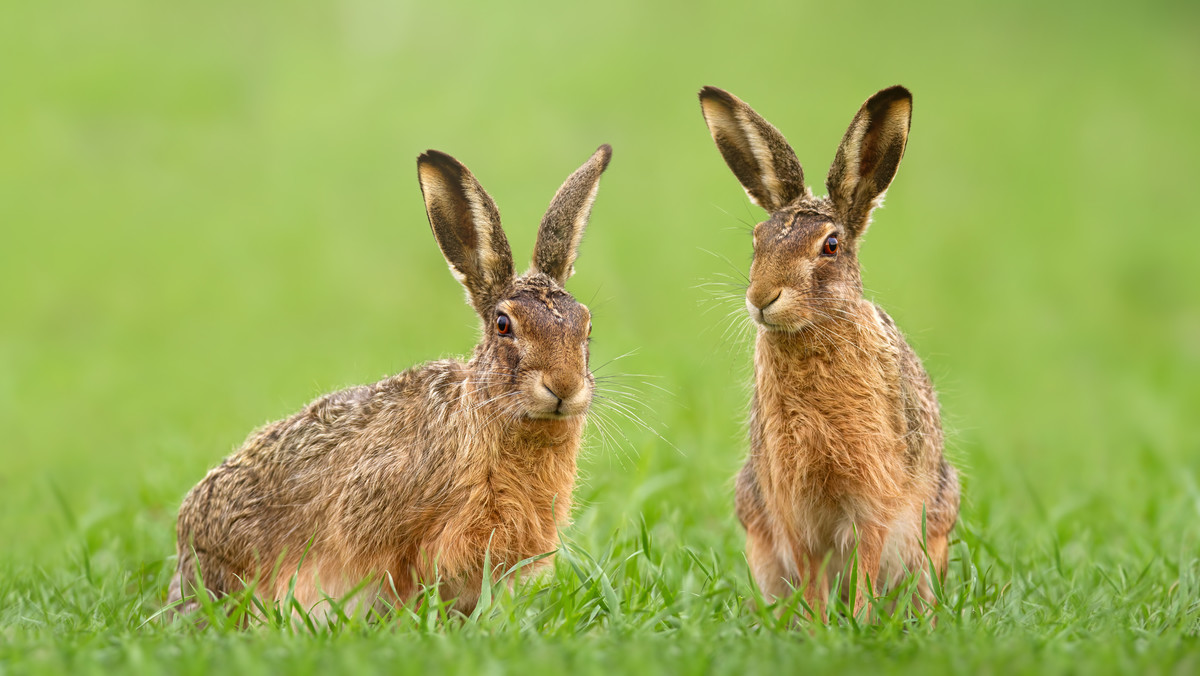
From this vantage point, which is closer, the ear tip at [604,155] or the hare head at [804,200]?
the hare head at [804,200]

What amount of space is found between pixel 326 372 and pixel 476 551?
5412 mm

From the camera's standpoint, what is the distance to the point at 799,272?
15.8 ft

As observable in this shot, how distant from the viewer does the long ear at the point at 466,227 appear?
16.1 ft

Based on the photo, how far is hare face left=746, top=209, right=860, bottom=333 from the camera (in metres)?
4.74

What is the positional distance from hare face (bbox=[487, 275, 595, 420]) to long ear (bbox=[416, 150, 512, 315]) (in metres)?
0.14

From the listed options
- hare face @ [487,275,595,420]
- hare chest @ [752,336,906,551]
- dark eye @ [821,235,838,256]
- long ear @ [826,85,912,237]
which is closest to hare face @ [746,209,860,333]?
dark eye @ [821,235,838,256]

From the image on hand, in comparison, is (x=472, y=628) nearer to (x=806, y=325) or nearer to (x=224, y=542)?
(x=224, y=542)

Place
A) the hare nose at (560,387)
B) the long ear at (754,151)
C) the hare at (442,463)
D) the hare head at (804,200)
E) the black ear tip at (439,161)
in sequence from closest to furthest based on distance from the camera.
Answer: the hare nose at (560,387) → the hare at (442,463) → the hare head at (804,200) → the black ear tip at (439,161) → the long ear at (754,151)

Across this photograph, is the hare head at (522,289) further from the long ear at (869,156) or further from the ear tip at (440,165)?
the long ear at (869,156)

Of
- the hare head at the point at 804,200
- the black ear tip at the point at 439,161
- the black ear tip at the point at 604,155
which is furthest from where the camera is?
the black ear tip at the point at 604,155

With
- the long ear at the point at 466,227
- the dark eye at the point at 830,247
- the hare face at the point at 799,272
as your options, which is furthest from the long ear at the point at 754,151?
the long ear at the point at 466,227

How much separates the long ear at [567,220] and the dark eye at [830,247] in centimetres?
110

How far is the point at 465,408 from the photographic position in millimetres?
4789

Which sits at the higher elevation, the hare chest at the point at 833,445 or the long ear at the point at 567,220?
the long ear at the point at 567,220
